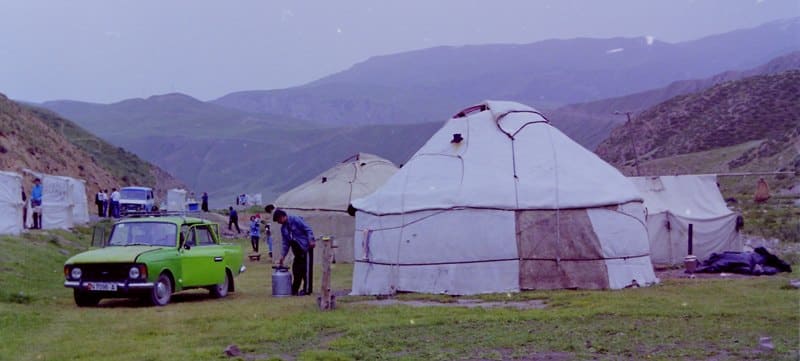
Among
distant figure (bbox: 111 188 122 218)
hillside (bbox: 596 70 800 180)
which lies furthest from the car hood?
hillside (bbox: 596 70 800 180)

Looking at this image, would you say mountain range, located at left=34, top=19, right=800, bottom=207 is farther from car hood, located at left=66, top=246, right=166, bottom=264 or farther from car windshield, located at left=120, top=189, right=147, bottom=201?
car hood, located at left=66, top=246, right=166, bottom=264

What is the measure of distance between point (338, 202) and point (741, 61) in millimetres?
176640

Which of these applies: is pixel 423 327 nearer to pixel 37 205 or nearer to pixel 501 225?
pixel 501 225

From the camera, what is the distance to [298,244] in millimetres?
15047

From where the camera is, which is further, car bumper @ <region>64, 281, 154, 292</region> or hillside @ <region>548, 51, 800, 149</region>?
hillside @ <region>548, 51, 800, 149</region>

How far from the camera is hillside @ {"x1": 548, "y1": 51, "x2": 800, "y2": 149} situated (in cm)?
9519

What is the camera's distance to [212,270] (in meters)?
15.6

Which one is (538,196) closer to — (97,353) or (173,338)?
(173,338)

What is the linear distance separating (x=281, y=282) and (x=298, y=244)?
0.78 m

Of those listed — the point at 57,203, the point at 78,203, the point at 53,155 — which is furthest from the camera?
A: the point at 53,155

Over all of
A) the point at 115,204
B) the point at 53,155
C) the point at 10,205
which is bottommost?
the point at 10,205

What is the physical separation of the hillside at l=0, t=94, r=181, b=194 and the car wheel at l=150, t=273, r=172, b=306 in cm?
3485

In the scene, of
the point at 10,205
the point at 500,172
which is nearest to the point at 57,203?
the point at 10,205

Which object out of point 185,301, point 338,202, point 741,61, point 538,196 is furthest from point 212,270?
point 741,61
